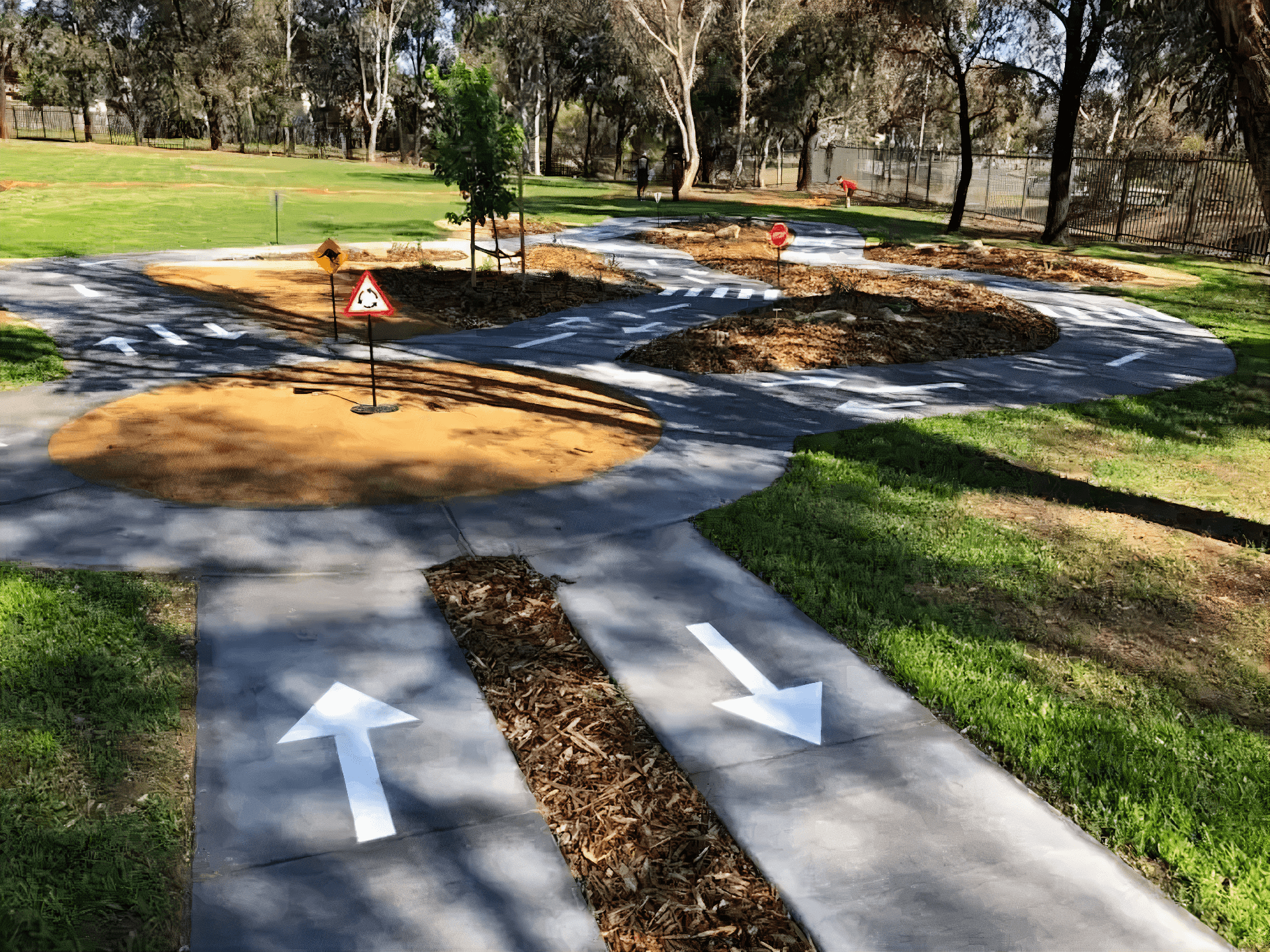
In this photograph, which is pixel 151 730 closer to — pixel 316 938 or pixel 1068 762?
pixel 316 938

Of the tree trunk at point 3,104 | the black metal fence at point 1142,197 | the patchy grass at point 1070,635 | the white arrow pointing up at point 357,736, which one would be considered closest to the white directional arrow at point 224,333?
the patchy grass at point 1070,635

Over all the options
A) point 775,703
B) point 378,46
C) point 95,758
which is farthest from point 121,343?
point 378,46

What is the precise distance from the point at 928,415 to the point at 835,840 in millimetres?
6553

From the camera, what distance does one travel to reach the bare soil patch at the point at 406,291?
13891 millimetres

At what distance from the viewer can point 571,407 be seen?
31.9ft

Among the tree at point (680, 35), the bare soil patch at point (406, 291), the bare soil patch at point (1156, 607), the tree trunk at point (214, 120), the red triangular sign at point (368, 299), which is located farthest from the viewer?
the tree trunk at point (214, 120)

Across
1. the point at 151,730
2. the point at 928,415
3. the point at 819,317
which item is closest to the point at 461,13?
the point at 819,317

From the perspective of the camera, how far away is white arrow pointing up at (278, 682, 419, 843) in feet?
12.5

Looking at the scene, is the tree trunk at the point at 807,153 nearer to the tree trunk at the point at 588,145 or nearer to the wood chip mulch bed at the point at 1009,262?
the tree trunk at the point at 588,145

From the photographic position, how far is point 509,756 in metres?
4.27

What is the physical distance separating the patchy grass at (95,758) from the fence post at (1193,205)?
26192 mm

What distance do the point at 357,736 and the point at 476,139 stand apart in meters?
11.9

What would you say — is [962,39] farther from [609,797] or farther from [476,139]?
[609,797]

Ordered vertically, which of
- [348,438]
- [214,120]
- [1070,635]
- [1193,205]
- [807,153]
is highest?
[214,120]
